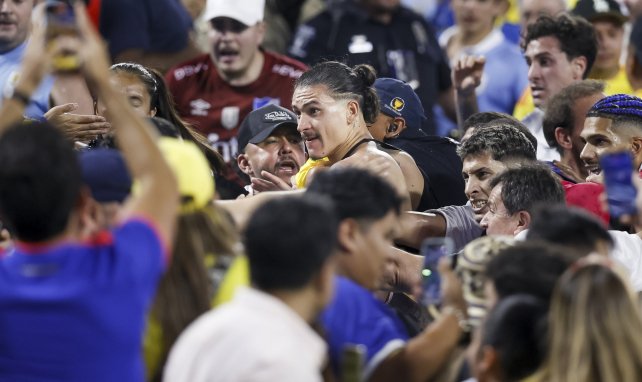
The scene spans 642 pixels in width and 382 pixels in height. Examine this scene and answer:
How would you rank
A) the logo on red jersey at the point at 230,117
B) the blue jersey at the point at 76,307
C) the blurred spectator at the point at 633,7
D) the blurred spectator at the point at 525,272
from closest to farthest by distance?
1. the blue jersey at the point at 76,307
2. the blurred spectator at the point at 525,272
3. the logo on red jersey at the point at 230,117
4. the blurred spectator at the point at 633,7

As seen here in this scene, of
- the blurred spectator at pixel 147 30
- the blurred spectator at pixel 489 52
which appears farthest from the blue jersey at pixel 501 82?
the blurred spectator at pixel 147 30

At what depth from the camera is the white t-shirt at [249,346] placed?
3443mm

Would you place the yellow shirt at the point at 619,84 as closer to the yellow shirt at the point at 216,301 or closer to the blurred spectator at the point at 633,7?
the blurred spectator at the point at 633,7

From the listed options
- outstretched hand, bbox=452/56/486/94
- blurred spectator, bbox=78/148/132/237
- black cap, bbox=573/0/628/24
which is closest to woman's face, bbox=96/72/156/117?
outstretched hand, bbox=452/56/486/94

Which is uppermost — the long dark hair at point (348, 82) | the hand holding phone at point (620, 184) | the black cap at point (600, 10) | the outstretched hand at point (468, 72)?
the hand holding phone at point (620, 184)

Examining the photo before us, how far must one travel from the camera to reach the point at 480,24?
33.4ft

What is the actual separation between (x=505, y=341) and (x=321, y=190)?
914mm

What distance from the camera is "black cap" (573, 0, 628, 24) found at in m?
9.55

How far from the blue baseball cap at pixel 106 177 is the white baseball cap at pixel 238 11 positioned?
4883mm

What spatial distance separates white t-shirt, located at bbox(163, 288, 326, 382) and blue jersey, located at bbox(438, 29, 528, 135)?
240 inches

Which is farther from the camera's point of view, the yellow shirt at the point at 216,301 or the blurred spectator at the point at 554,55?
the blurred spectator at the point at 554,55

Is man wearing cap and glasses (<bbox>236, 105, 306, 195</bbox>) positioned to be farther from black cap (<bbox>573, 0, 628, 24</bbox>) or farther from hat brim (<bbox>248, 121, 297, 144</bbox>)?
black cap (<bbox>573, 0, 628, 24</bbox>)

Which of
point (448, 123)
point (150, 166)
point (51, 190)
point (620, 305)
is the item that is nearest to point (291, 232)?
point (150, 166)

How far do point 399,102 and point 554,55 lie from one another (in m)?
1.60
